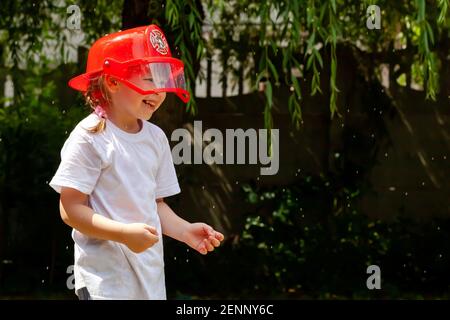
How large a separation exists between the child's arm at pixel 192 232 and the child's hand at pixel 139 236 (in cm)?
28

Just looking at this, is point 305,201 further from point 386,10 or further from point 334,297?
point 386,10

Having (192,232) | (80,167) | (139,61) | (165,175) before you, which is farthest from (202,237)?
(139,61)

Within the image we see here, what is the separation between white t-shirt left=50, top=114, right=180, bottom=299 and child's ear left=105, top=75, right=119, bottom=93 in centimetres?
11

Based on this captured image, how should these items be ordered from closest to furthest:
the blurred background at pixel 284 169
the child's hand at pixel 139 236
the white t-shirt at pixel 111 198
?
the child's hand at pixel 139 236 → the white t-shirt at pixel 111 198 → the blurred background at pixel 284 169

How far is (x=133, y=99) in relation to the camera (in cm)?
224

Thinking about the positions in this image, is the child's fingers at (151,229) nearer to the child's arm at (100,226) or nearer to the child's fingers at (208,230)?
the child's arm at (100,226)

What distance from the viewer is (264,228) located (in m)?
5.69

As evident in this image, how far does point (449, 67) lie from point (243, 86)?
150 centimetres

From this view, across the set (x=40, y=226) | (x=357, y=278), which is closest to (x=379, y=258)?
(x=357, y=278)

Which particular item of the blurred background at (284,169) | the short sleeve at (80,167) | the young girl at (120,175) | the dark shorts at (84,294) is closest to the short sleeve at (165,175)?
the young girl at (120,175)

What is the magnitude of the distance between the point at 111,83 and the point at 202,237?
0.50m

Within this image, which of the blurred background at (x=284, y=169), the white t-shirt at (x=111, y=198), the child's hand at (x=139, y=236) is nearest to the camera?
the child's hand at (x=139, y=236)

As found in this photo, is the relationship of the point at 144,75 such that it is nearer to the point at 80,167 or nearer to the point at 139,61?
the point at 139,61

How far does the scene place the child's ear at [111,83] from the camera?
2271 mm
